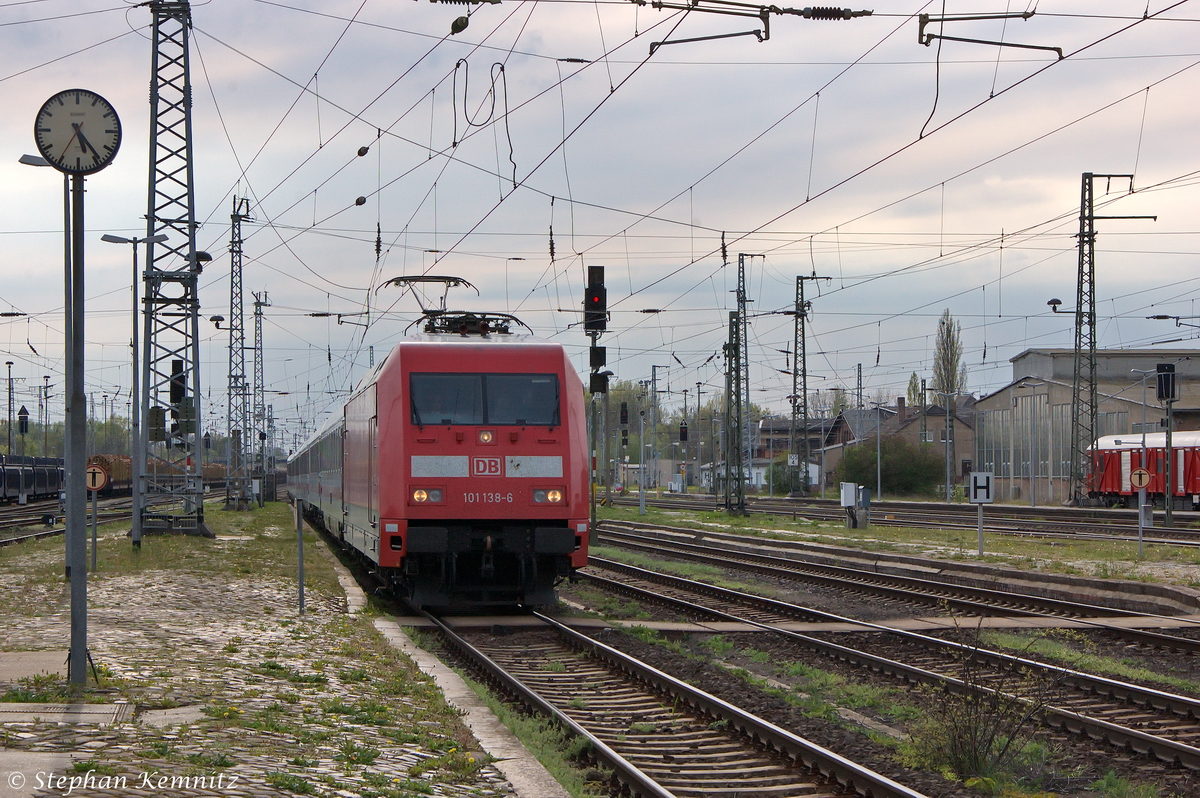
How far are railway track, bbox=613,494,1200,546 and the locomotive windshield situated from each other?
19059 millimetres

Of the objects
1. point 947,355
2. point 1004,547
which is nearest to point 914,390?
point 947,355

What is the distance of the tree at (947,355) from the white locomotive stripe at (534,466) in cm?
8311

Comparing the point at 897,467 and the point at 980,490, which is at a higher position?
the point at 980,490

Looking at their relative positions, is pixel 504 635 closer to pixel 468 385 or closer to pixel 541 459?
pixel 541 459

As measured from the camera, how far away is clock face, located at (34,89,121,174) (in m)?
8.55

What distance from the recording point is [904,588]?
19016mm

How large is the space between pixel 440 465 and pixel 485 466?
1.82 ft

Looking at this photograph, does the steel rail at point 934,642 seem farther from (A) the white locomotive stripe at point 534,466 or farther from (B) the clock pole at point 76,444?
(B) the clock pole at point 76,444

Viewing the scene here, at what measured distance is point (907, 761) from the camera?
24.7 ft

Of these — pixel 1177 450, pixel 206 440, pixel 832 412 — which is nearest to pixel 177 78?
pixel 1177 450

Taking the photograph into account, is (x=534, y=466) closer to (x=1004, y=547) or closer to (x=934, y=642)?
(x=934, y=642)

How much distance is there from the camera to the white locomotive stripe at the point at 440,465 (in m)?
14.2

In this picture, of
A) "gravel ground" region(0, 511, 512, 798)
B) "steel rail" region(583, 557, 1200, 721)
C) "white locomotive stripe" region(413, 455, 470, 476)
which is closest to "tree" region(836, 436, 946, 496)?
"steel rail" region(583, 557, 1200, 721)

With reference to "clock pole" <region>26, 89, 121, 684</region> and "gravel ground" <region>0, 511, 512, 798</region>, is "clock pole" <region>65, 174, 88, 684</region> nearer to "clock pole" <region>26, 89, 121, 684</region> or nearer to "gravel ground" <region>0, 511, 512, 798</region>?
"clock pole" <region>26, 89, 121, 684</region>
